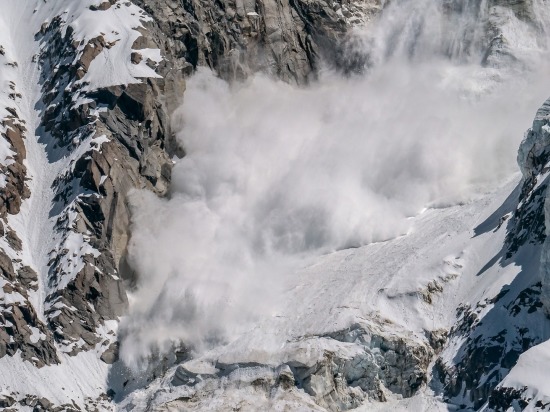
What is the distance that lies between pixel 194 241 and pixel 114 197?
1336cm

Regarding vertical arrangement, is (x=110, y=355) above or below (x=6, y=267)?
below

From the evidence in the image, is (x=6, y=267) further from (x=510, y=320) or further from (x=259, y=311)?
(x=510, y=320)

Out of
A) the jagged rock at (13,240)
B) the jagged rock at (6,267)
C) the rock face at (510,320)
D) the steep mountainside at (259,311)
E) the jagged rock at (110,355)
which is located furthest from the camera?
the jagged rock at (13,240)

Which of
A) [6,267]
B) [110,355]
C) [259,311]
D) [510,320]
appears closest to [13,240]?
[6,267]

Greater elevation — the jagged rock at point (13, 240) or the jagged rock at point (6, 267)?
the jagged rock at point (13, 240)

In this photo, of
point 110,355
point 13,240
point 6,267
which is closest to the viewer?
point 110,355

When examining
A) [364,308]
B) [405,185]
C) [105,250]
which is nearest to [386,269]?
[364,308]

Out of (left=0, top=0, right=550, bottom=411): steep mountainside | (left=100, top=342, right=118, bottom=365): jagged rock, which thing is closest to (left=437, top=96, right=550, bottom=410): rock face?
(left=0, top=0, right=550, bottom=411): steep mountainside

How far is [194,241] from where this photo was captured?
628ft

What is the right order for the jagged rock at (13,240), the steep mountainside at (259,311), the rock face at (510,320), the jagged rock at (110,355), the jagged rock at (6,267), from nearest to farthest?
the rock face at (510,320) < the steep mountainside at (259,311) < the jagged rock at (110,355) < the jagged rock at (6,267) < the jagged rock at (13,240)

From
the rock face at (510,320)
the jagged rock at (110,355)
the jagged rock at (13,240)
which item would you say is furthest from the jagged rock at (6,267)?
the rock face at (510,320)

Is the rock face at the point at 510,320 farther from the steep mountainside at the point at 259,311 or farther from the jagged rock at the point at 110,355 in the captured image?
the jagged rock at the point at 110,355

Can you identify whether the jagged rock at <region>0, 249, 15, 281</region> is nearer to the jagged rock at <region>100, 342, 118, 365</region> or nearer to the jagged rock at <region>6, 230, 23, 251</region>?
the jagged rock at <region>6, 230, 23, 251</region>

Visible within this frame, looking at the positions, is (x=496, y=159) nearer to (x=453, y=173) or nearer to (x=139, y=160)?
(x=453, y=173)
